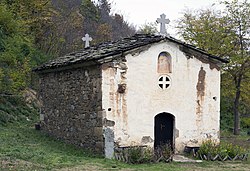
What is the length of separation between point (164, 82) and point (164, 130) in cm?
160

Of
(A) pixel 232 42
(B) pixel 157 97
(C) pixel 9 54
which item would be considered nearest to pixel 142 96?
(B) pixel 157 97

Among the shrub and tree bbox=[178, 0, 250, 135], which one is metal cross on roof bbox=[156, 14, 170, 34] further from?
tree bbox=[178, 0, 250, 135]

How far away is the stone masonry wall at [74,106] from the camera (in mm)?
11922

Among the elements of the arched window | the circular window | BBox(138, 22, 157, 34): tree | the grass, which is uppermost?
BBox(138, 22, 157, 34): tree

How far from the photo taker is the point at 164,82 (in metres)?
12.6

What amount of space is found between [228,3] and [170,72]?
10185mm

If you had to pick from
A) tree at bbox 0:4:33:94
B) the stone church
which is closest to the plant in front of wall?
the stone church

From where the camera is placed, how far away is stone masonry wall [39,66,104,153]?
1192cm

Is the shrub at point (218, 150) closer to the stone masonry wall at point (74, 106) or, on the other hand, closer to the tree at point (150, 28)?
the stone masonry wall at point (74, 106)

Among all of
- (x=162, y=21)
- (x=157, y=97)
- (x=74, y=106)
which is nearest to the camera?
(x=157, y=97)

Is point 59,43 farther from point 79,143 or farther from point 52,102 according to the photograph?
point 79,143

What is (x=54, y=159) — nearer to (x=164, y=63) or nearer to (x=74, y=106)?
(x=74, y=106)

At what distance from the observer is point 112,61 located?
464 inches

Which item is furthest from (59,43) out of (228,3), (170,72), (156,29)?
(170,72)
